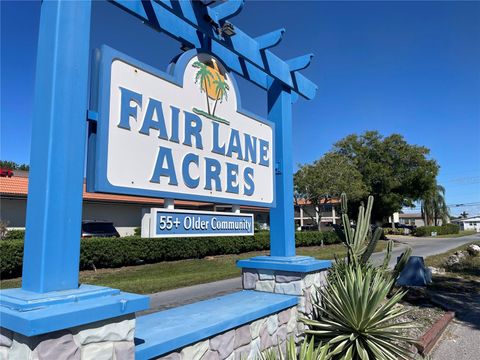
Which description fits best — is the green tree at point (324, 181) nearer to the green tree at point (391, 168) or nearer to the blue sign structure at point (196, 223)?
the green tree at point (391, 168)

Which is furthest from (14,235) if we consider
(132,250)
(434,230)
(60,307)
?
(434,230)

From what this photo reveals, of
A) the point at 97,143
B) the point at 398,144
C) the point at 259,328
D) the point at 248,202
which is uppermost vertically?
the point at 398,144

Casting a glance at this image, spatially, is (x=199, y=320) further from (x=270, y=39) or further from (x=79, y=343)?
(x=270, y=39)

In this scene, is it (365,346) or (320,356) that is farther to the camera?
(365,346)

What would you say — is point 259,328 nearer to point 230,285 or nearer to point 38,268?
point 38,268

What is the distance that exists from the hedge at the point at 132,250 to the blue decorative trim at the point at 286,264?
10633mm

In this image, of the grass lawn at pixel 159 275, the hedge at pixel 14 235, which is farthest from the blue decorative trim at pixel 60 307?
the hedge at pixel 14 235

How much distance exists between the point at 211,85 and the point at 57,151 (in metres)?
1.98

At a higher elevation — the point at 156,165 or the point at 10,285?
the point at 156,165

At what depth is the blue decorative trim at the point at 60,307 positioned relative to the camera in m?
2.02

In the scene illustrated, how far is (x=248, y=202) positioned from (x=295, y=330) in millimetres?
1646

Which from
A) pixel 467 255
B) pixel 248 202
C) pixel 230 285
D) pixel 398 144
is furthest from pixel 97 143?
pixel 398 144

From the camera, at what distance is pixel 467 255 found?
72.3ft

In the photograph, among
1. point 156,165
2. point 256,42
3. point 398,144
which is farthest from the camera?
point 398,144
